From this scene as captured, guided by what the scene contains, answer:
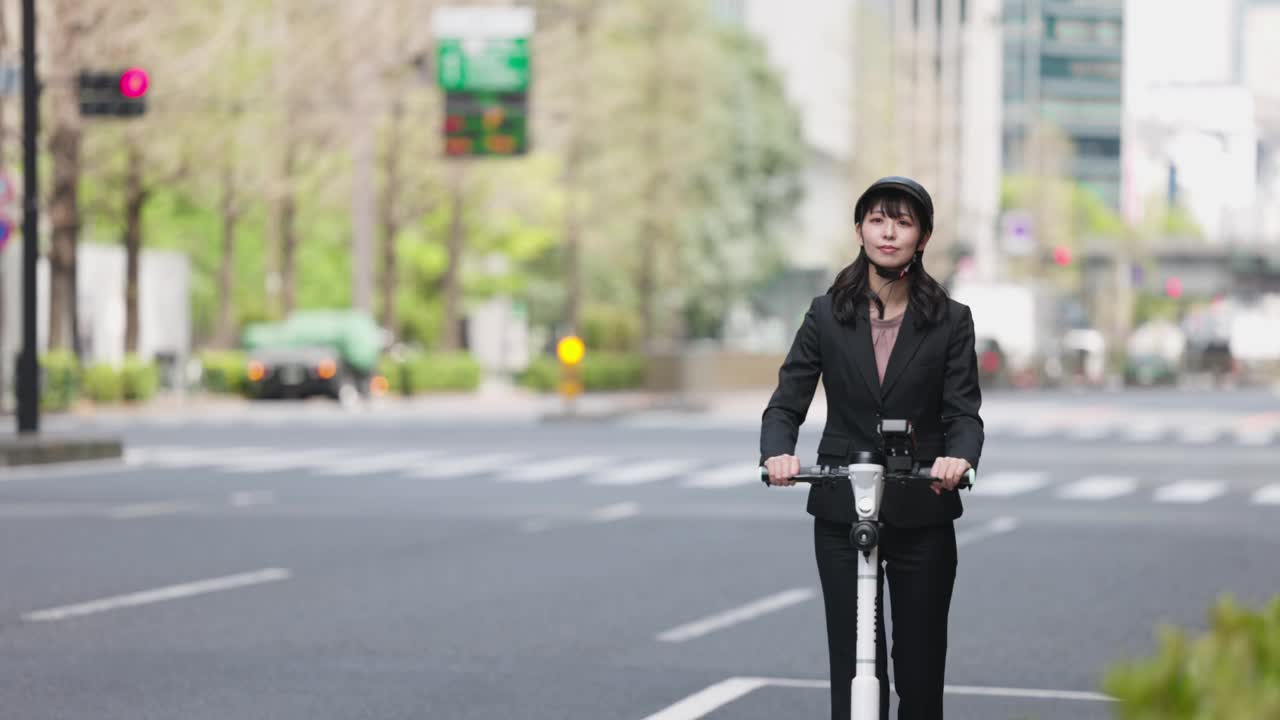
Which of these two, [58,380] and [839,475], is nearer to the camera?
[839,475]

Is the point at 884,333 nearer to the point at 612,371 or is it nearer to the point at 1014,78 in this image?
the point at 612,371

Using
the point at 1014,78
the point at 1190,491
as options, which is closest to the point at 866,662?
the point at 1190,491

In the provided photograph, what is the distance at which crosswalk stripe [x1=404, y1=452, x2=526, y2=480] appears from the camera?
24436mm

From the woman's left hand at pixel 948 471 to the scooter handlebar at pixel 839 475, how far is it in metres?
0.02

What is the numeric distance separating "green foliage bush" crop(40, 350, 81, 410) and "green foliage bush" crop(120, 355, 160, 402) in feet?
11.2

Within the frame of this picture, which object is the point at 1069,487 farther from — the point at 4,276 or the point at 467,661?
the point at 4,276

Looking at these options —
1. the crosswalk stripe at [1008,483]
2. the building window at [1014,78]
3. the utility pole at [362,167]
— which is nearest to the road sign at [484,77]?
the utility pole at [362,167]

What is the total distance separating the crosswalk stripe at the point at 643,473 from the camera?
2372cm

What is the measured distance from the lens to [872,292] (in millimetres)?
5781

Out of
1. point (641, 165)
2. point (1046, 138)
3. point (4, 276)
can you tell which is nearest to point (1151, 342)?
point (1046, 138)

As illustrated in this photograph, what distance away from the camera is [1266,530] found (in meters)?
18.0

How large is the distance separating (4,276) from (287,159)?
12.9 m

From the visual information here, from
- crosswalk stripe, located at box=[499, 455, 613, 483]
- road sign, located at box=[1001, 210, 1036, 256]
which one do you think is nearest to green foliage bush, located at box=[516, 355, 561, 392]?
crosswalk stripe, located at box=[499, 455, 613, 483]

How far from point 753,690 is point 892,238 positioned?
387cm
